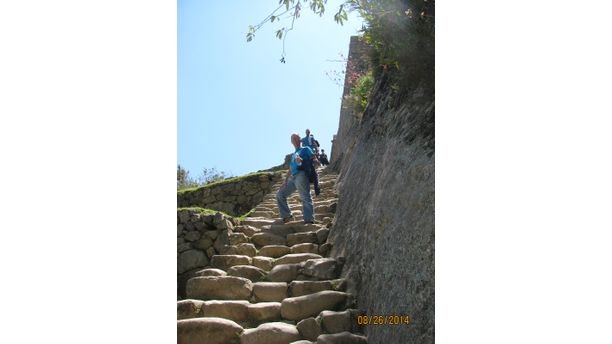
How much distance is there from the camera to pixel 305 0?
3.12m

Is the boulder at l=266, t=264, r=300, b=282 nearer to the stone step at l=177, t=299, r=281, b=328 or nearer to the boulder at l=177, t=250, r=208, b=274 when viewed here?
the stone step at l=177, t=299, r=281, b=328

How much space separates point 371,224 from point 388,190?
A: 51cm

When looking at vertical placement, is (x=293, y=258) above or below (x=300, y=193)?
below

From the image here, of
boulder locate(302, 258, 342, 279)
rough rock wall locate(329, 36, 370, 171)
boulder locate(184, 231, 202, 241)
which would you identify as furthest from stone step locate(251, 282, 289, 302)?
rough rock wall locate(329, 36, 370, 171)

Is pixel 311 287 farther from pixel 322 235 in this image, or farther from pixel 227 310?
pixel 322 235

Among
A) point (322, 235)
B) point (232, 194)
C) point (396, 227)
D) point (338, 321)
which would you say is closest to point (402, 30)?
point (396, 227)

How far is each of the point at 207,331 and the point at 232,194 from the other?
26.5 feet

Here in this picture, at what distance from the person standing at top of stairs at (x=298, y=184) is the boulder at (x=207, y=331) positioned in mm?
3108

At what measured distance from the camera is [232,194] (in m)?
11.8

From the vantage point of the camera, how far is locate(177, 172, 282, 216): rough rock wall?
448 inches

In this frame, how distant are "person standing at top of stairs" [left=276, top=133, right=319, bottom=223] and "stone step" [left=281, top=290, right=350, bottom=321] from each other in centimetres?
251

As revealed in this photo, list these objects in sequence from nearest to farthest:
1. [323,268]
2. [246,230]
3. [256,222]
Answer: [323,268], [246,230], [256,222]
